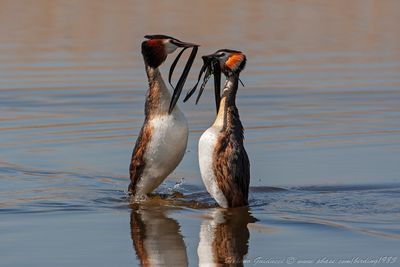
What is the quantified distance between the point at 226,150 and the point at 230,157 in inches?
2.8

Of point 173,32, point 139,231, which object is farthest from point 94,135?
point 173,32

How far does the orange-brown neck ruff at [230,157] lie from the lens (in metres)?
11.9

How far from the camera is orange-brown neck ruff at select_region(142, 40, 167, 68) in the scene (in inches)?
490

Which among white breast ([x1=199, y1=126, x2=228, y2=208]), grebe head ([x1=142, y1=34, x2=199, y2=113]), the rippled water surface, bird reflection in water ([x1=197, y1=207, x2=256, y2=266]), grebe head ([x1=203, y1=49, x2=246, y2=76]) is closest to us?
bird reflection in water ([x1=197, y1=207, x2=256, y2=266])

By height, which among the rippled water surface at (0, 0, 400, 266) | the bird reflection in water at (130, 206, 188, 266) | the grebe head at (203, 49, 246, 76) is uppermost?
the grebe head at (203, 49, 246, 76)

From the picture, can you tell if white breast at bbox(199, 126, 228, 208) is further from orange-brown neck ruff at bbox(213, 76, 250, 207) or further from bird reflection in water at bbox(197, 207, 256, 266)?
bird reflection in water at bbox(197, 207, 256, 266)

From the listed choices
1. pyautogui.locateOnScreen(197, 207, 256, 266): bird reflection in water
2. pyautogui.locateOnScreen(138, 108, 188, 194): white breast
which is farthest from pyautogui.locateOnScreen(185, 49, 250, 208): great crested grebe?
pyautogui.locateOnScreen(138, 108, 188, 194): white breast

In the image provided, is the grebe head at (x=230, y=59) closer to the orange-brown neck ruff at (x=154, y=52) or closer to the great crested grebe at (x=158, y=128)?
the great crested grebe at (x=158, y=128)

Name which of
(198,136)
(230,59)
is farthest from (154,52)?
(198,136)

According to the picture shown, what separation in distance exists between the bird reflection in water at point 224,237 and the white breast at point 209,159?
7.7 inches

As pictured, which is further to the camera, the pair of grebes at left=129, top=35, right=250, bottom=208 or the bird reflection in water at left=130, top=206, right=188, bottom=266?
the pair of grebes at left=129, top=35, right=250, bottom=208

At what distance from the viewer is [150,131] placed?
12406 mm

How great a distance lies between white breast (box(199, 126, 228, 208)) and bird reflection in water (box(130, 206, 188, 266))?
0.48m

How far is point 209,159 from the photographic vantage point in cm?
1188
